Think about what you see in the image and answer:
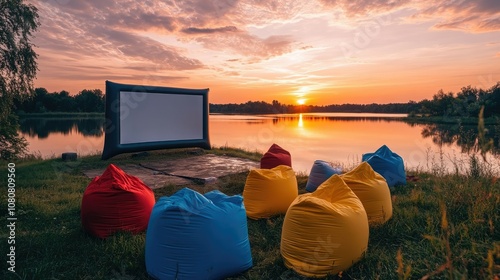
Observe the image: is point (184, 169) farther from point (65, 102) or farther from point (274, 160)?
point (65, 102)

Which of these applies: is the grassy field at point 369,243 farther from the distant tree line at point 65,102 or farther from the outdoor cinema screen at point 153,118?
the distant tree line at point 65,102

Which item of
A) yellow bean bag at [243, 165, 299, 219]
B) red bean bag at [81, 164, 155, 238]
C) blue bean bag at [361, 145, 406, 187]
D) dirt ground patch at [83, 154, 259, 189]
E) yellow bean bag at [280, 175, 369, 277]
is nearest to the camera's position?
yellow bean bag at [280, 175, 369, 277]

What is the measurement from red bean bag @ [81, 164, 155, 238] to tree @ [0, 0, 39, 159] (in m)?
9.70

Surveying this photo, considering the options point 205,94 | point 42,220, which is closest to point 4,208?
point 42,220

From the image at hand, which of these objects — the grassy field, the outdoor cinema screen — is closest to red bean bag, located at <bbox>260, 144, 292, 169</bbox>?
the grassy field

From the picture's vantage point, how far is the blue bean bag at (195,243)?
98.7 inches

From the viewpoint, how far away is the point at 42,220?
390 cm

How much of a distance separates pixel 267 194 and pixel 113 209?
180 cm

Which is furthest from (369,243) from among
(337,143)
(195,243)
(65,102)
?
(65,102)

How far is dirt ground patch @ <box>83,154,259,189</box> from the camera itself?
6.50 metres

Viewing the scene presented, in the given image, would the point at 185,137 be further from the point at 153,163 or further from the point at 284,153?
the point at 284,153

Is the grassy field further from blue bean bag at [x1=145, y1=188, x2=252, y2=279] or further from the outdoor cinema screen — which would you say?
the outdoor cinema screen

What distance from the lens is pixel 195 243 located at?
250cm

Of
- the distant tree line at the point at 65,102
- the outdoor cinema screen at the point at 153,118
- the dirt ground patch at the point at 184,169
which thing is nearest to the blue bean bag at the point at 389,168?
the dirt ground patch at the point at 184,169
